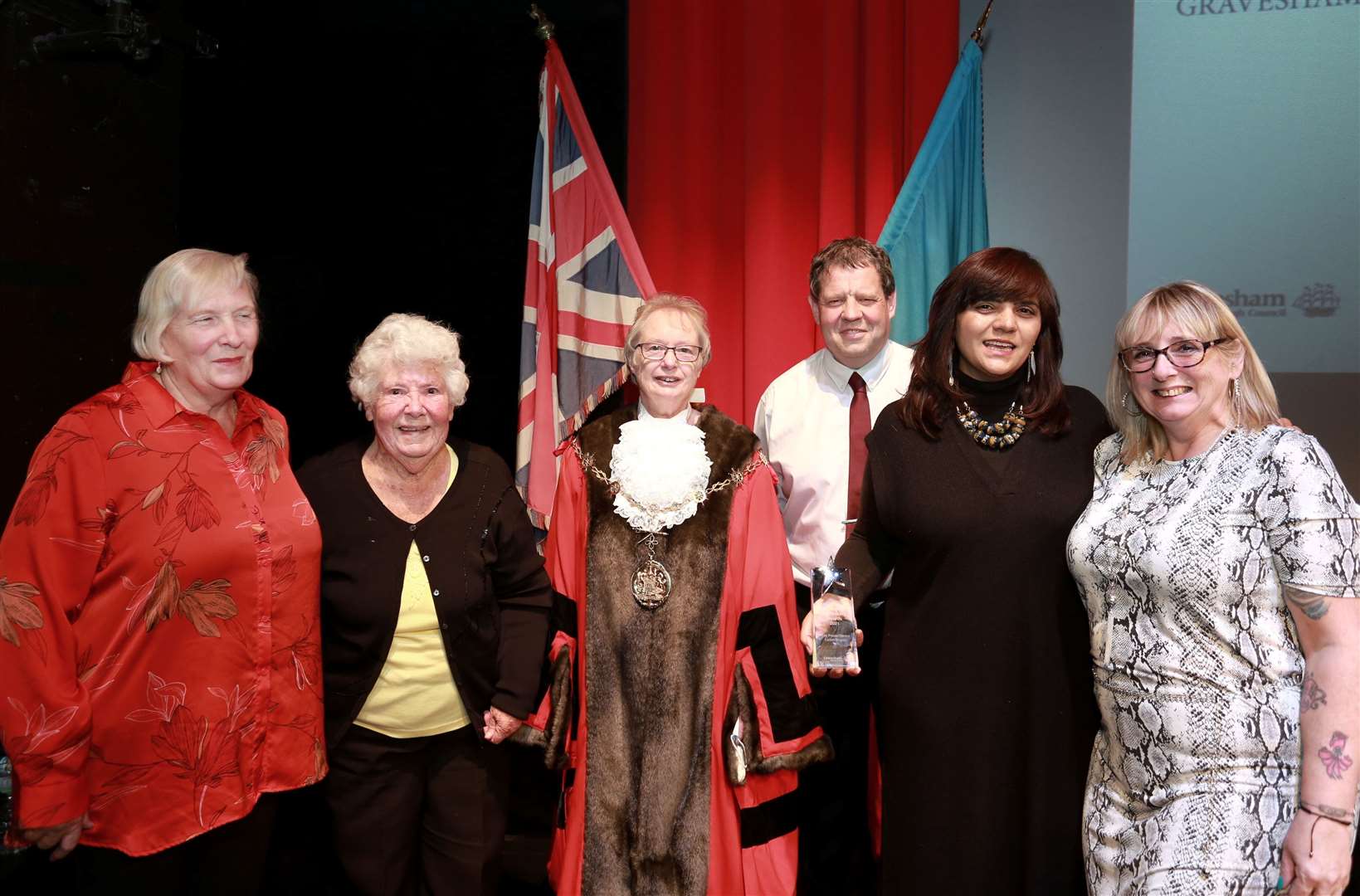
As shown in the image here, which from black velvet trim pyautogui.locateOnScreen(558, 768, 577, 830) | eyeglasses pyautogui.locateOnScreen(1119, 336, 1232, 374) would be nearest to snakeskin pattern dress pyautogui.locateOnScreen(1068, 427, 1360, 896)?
eyeglasses pyautogui.locateOnScreen(1119, 336, 1232, 374)

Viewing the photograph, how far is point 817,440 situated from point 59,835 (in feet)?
6.81

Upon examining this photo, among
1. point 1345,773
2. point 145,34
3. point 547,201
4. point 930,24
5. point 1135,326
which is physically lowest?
point 1345,773

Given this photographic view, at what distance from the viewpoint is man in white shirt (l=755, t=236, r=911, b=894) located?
278 centimetres

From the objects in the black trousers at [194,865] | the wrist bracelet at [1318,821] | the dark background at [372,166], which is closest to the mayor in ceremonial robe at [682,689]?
the black trousers at [194,865]

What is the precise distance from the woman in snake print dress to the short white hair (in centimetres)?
153

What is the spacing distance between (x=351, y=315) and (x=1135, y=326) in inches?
117

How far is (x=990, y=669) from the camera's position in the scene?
2080 mm

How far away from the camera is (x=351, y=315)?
3.85 m

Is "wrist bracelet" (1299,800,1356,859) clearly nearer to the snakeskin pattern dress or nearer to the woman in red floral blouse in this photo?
the snakeskin pattern dress

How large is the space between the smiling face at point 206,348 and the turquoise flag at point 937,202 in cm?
211

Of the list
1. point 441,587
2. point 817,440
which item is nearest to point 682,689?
point 441,587

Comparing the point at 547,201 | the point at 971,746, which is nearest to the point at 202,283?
the point at 547,201

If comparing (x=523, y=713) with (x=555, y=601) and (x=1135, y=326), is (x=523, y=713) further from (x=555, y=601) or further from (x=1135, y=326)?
(x=1135, y=326)

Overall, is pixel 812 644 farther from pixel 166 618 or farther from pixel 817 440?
pixel 166 618
